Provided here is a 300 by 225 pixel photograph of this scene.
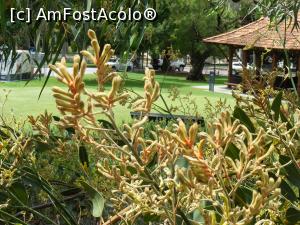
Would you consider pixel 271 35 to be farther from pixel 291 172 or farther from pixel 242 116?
pixel 291 172

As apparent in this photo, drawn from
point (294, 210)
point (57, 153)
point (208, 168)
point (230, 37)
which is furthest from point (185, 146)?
point (230, 37)

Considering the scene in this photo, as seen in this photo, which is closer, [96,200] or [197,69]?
[96,200]

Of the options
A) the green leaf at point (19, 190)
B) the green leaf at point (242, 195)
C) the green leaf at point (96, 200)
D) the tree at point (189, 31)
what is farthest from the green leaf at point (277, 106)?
the tree at point (189, 31)

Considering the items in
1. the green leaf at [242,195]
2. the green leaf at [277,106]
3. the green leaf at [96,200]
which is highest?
the green leaf at [277,106]

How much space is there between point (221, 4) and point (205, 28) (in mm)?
22137

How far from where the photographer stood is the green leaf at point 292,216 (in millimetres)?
758

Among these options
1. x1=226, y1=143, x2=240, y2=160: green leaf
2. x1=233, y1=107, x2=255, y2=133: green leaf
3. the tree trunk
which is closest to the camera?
x1=226, y1=143, x2=240, y2=160: green leaf

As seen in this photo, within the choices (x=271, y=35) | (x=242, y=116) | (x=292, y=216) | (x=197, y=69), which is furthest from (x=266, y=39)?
(x=197, y=69)

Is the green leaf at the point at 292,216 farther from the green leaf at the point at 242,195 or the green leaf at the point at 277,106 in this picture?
the green leaf at the point at 277,106

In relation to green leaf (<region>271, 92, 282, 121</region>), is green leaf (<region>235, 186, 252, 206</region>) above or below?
below

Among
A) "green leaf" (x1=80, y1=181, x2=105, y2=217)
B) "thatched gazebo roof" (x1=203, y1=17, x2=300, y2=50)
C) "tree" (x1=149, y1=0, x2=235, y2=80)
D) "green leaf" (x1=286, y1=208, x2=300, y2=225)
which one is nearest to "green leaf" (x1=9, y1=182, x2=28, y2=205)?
"green leaf" (x1=80, y1=181, x2=105, y2=217)

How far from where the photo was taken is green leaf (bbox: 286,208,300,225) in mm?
758

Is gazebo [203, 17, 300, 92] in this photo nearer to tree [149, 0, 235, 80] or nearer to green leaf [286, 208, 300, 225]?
green leaf [286, 208, 300, 225]

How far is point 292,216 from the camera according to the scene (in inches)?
30.1
